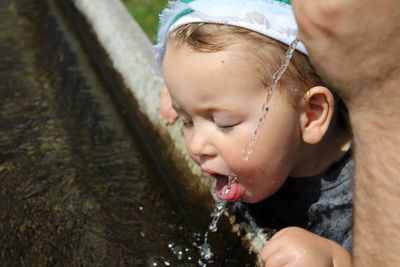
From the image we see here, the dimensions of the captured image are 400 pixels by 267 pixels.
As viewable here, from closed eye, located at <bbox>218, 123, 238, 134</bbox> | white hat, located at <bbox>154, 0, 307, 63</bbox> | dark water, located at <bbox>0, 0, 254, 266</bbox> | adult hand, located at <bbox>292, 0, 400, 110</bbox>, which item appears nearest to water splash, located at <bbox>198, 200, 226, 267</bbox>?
dark water, located at <bbox>0, 0, 254, 266</bbox>

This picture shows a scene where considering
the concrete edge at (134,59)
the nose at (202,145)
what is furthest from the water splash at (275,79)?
the concrete edge at (134,59)

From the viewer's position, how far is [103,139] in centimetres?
392

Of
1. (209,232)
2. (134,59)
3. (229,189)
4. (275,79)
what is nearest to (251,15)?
(275,79)

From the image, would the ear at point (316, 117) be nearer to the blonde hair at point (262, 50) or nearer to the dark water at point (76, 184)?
the blonde hair at point (262, 50)

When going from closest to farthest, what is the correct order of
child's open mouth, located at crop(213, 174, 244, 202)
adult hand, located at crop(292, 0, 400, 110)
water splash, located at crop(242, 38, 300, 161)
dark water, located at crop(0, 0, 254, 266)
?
adult hand, located at crop(292, 0, 400, 110) < water splash, located at crop(242, 38, 300, 161) < child's open mouth, located at crop(213, 174, 244, 202) < dark water, located at crop(0, 0, 254, 266)

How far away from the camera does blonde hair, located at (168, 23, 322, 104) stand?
2.73 meters

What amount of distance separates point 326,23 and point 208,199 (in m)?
1.40

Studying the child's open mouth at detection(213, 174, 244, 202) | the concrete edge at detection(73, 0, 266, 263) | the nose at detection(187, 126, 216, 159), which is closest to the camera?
the nose at detection(187, 126, 216, 159)

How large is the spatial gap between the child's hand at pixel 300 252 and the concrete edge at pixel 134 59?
0.28 metres

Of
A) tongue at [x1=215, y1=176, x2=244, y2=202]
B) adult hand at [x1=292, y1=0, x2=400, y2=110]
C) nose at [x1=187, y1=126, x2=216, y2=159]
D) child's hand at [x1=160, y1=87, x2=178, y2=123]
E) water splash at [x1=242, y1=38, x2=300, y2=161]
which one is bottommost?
child's hand at [x1=160, y1=87, x2=178, y2=123]

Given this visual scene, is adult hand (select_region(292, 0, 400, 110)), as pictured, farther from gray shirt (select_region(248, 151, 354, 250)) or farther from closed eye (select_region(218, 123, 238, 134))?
gray shirt (select_region(248, 151, 354, 250))

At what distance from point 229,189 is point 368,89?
0.87 meters

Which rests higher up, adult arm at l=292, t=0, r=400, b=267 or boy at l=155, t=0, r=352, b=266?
adult arm at l=292, t=0, r=400, b=267

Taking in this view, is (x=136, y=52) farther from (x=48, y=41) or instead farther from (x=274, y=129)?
(x=274, y=129)
